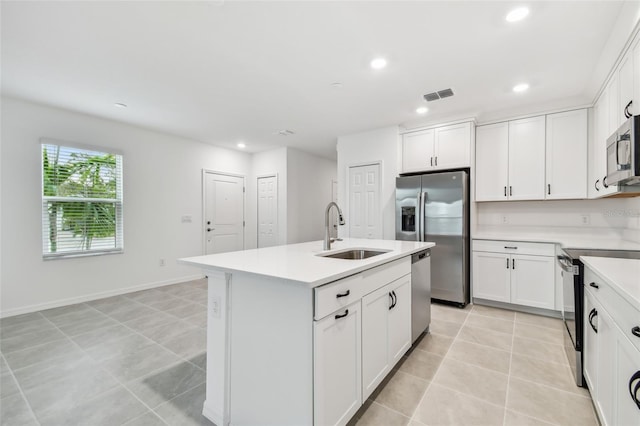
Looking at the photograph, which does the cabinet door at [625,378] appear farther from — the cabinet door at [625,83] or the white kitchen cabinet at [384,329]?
the cabinet door at [625,83]

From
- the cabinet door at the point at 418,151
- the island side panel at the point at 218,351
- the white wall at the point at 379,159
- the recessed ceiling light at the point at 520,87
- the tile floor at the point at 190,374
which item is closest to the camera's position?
the island side panel at the point at 218,351

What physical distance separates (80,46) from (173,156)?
2.58 meters

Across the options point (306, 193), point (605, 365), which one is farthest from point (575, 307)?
point (306, 193)

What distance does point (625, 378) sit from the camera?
1115 mm

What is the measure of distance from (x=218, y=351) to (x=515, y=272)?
3430 mm

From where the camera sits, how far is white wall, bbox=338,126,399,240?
14.0 ft

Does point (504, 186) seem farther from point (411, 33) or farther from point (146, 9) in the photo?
point (146, 9)

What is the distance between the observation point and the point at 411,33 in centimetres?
212

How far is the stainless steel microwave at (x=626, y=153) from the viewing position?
154 centimetres

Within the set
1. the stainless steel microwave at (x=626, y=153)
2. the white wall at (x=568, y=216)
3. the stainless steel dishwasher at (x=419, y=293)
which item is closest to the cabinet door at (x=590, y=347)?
the stainless steel microwave at (x=626, y=153)

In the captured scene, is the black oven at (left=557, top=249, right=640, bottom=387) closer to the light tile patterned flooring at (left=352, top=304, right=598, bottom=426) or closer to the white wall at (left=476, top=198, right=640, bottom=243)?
the light tile patterned flooring at (left=352, top=304, right=598, bottom=426)

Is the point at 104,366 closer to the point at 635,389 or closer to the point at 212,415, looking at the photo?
the point at 212,415

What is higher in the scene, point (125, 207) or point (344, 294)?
point (125, 207)

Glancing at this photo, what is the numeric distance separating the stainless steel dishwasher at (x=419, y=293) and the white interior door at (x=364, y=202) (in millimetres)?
1797
